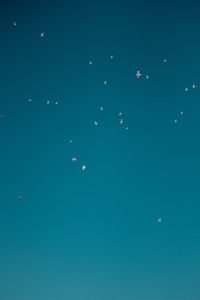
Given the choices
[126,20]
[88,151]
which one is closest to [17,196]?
[88,151]

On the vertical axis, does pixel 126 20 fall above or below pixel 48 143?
above

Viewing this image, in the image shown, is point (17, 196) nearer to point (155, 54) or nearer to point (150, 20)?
point (155, 54)

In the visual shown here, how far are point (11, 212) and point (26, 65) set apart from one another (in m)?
1.37

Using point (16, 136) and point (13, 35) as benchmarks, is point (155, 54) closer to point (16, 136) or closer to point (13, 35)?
point (13, 35)

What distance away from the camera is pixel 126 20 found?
2.90m

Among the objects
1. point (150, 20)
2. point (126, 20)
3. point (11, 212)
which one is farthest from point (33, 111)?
point (150, 20)

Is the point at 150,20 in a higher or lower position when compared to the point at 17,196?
higher

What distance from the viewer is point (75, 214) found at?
279cm

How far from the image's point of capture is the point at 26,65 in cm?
285

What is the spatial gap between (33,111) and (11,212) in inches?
37.4

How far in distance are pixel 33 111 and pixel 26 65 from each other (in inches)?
17.3

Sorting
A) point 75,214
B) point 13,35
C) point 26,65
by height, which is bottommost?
point 75,214

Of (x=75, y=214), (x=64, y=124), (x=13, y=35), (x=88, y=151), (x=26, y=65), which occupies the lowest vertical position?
(x=75, y=214)

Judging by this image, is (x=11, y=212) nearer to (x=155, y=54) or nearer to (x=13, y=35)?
(x=13, y=35)
